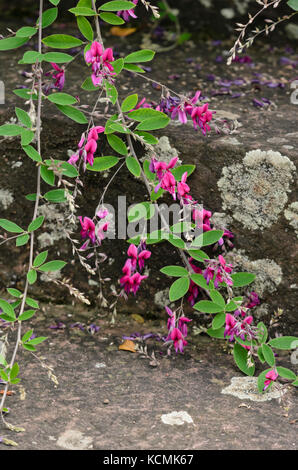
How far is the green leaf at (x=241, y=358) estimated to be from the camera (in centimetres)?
212

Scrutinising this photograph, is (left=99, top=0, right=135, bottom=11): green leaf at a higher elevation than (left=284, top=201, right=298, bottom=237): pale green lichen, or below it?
higher

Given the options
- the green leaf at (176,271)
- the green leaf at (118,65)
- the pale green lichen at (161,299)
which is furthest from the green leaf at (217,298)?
the green leaf at (118,65)

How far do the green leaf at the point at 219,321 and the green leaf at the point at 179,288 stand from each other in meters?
0.13

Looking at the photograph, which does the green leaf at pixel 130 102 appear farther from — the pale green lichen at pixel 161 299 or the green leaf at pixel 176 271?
the pale green lichen at pixel 161 299

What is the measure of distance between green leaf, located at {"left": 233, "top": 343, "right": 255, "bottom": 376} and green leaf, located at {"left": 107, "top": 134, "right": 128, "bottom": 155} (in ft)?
2.31

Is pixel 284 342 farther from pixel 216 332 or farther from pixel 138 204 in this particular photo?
pixel 138 204

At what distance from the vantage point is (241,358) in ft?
6.97

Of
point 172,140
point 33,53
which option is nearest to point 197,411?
point 172,140

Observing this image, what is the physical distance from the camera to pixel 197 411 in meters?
1.95

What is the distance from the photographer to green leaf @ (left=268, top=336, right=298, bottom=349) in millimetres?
2080

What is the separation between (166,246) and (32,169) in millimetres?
555

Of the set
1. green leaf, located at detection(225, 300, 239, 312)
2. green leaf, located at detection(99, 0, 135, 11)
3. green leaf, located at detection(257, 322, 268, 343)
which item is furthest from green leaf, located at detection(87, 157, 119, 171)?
green leaf, located at detection(257, 322, 268, 343)

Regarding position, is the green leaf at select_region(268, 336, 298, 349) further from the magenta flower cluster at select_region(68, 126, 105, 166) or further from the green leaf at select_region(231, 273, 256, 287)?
the magenta flower cluster at select_region(68, 126, 105, 166)
